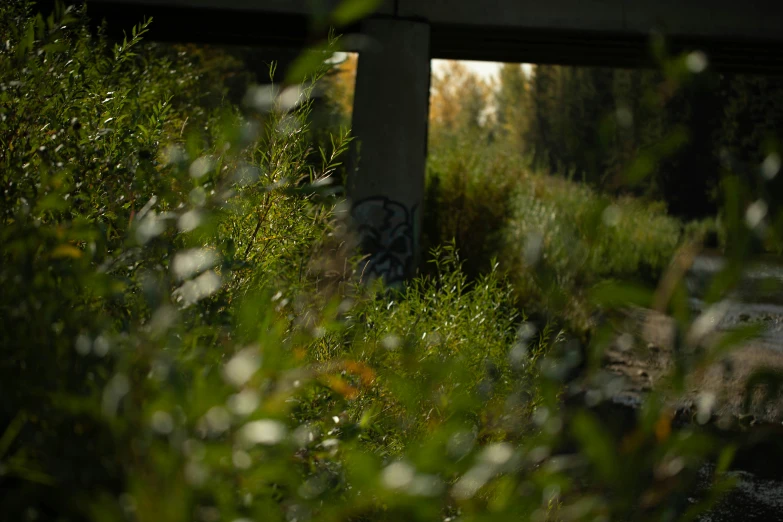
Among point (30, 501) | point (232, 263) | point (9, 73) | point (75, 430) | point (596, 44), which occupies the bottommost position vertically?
point (30, 501)

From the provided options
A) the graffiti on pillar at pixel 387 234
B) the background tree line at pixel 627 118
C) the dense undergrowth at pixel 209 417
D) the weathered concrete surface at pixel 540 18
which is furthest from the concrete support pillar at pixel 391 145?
the dense undergrowth at pixel 209 417

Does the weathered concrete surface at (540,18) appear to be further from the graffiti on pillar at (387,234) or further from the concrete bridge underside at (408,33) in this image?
the graffiti on pillar at (387,234)

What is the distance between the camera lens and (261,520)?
1.11 metres

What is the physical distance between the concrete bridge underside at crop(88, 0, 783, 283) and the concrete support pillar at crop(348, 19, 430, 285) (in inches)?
0.5

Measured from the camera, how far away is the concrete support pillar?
386 inches

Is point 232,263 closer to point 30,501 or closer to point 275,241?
point 30,501

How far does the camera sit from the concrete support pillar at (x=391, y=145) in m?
9.81

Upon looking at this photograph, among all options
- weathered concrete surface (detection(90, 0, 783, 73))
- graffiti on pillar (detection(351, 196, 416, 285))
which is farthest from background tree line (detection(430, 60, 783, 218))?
graffiti on pillar (detection(351, 196, 416, 285))

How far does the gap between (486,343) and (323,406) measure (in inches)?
80.8

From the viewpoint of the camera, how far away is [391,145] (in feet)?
32.5

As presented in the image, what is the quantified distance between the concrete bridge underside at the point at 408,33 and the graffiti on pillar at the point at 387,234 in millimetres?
12

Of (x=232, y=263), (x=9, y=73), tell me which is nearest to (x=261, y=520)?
(x=232, y=263)

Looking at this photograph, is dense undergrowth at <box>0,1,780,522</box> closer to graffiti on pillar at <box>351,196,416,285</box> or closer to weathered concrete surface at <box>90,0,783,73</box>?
graffiti on pillar at <box>351,196,416,285</box>

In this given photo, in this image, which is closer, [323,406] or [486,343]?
[323,406]
